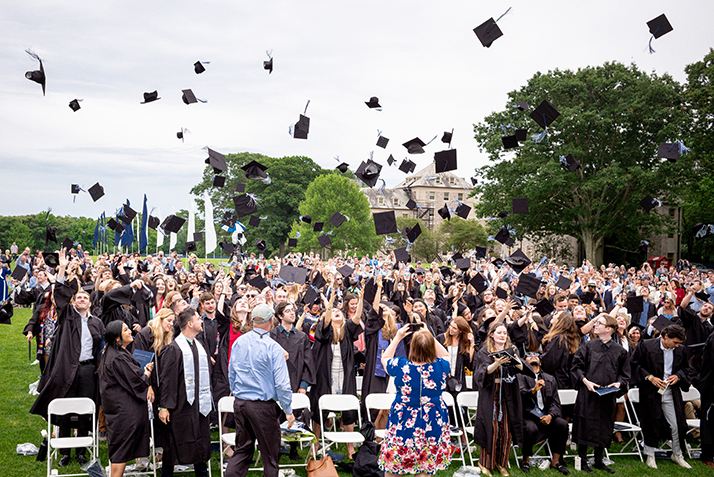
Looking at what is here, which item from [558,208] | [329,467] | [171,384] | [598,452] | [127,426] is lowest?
[598,452]

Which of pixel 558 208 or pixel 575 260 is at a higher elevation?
pixel 558 208

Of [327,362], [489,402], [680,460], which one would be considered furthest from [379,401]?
[680,460]

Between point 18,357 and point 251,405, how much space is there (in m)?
8.48

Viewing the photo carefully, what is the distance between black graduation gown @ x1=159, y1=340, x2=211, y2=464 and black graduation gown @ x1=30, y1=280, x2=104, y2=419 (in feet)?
4.33

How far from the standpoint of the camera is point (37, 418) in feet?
23.5

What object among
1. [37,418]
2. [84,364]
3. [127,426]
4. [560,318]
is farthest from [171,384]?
[560,318]

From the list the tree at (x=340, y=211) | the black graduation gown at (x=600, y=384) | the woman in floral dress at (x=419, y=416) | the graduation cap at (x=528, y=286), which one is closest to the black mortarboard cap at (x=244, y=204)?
the graduation cap at (x=528, y=286)

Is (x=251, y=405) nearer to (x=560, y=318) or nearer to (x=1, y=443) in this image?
(x=1, y=443)

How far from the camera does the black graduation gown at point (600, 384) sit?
6383 millimetres

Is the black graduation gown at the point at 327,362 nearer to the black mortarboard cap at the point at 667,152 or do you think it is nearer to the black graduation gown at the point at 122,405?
the black graduation gown at the point at 122,405

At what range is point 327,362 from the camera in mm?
6605

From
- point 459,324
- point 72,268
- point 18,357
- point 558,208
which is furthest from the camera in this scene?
point 558,208

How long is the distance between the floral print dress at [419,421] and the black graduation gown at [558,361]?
2817 millimetres

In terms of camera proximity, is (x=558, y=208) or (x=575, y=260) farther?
(x=575, y=260)
